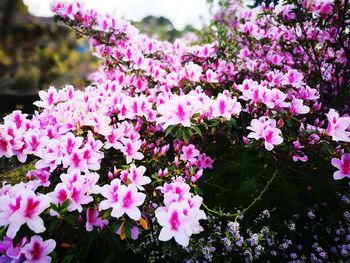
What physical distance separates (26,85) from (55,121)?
398 cm

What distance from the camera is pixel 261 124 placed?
6.03 feet

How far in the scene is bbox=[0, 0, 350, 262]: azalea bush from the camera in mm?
1499

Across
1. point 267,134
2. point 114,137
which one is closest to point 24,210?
point 114,137

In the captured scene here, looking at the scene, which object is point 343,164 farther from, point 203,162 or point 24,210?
point 24,210

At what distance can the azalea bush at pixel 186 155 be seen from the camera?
1.50 metres

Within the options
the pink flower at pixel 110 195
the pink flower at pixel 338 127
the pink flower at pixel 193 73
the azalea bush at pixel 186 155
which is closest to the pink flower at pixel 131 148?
the azalea bush at pixel 186 155

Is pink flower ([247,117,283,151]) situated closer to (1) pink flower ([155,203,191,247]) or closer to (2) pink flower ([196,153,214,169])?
(1) pink flower ([155,203,191,247])

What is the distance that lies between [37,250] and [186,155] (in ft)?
3.70

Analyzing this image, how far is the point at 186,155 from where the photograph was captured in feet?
7.09

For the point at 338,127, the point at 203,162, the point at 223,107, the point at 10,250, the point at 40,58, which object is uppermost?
the point at 338,127

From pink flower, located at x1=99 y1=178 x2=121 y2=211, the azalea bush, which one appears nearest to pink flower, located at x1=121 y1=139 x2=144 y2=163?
the azalea bush

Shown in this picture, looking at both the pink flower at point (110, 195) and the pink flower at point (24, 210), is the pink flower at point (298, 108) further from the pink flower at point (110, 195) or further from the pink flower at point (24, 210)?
the pink flower at point (24, 210)

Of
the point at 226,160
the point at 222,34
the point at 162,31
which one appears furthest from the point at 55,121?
the point at 162,31

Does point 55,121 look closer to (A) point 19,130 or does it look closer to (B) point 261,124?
(A) point 19,130
